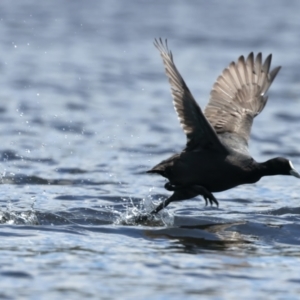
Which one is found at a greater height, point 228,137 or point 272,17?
point 272,17

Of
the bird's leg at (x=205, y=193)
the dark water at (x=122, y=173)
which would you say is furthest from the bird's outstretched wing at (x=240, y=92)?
the bird's leg at (x=205, y=193)

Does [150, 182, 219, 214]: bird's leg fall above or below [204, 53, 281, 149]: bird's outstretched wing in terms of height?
below

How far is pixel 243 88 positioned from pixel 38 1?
2204cm

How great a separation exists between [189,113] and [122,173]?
12.1ft

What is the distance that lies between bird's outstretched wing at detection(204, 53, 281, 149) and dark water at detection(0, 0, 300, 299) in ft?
3.38

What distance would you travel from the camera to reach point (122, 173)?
12.2 m

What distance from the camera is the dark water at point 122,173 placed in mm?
7375

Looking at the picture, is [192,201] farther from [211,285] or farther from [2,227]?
[211,285]

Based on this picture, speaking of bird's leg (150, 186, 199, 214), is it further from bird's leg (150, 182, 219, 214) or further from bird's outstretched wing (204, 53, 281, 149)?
bird's outstretched wing (204, 53, 281, 149)

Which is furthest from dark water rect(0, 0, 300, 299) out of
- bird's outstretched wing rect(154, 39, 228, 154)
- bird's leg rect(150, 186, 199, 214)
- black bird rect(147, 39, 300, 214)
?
bird's outstretched wing rect(154, 39, 228, 154)

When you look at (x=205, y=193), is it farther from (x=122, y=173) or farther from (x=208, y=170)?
(x=122, y=173)

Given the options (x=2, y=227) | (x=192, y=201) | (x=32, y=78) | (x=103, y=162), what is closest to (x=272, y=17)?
(x=32, y=78)

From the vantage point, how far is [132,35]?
2617 cm

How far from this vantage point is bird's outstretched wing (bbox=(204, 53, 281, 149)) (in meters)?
10.2
